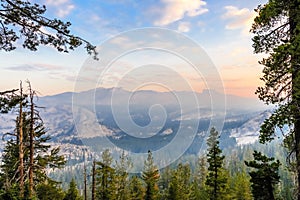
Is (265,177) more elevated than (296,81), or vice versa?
(296,81)

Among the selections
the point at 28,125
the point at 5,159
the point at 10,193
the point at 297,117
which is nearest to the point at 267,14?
the point at 297,117

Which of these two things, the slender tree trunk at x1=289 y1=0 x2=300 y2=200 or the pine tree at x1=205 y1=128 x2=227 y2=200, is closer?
the slender tree trunk at x1=289 y1=0 x2=300 y2=200

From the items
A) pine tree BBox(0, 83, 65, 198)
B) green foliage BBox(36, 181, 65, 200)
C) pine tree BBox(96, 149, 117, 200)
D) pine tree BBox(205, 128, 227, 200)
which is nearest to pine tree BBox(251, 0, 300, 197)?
pine tree BBox(0, 83, 65, 198)

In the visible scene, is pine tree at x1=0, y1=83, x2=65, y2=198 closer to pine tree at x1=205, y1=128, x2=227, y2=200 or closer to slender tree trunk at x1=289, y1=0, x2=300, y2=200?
slender tree trunk at x1=289, y1=0, x2=300, y2=200

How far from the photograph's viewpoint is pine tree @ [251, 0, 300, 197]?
27.7 ft

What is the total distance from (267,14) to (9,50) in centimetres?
801

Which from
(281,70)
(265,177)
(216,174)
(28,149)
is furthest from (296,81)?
(216,174)

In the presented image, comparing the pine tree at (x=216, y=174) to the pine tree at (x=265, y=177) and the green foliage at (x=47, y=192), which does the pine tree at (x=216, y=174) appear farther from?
the green foliage at (x=47, y=192)

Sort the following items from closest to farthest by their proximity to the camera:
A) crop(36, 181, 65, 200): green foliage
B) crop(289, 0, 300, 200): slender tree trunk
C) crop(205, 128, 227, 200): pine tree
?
1. crop(289, 0, 300, 200): slender tree trunk
2. crop(36, 181, 65, 200): green foliage
3. crop(205, 128, 227, 200): pine tree

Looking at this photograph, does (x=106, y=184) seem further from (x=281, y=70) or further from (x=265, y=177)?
(x=281, y=70)

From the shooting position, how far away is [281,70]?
915 cm

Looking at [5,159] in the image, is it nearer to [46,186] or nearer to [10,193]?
[46,186]

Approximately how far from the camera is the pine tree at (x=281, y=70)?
8445mm

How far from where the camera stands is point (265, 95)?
380 inches
